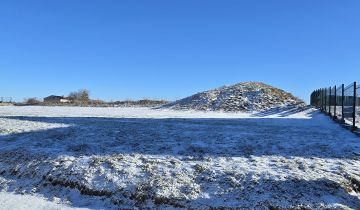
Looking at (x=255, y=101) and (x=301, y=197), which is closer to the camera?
(x=301, y=197)

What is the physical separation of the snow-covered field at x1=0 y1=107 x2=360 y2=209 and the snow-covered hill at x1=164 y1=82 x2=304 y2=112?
20.3 m

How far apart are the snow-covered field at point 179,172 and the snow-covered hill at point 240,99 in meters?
20.3

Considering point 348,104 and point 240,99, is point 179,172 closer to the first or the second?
point 348,104

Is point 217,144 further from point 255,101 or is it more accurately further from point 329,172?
point 255,101

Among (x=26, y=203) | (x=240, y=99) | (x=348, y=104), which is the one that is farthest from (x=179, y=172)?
(x=240, y=99)

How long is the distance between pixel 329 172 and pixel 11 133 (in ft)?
33.1

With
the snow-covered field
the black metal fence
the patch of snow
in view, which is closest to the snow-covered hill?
the black metal fence

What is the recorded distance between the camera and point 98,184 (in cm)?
869

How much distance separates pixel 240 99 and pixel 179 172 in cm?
2689

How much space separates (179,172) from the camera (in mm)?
8969

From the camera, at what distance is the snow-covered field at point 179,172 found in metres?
7.82

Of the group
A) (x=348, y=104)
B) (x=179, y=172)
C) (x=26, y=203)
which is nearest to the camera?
(x=26, y=203)

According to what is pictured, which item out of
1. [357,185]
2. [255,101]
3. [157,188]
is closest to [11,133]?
[157,188]

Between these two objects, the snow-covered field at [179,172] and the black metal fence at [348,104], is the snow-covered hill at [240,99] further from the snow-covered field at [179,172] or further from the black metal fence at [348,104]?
the snow-covered field at [179,172]
